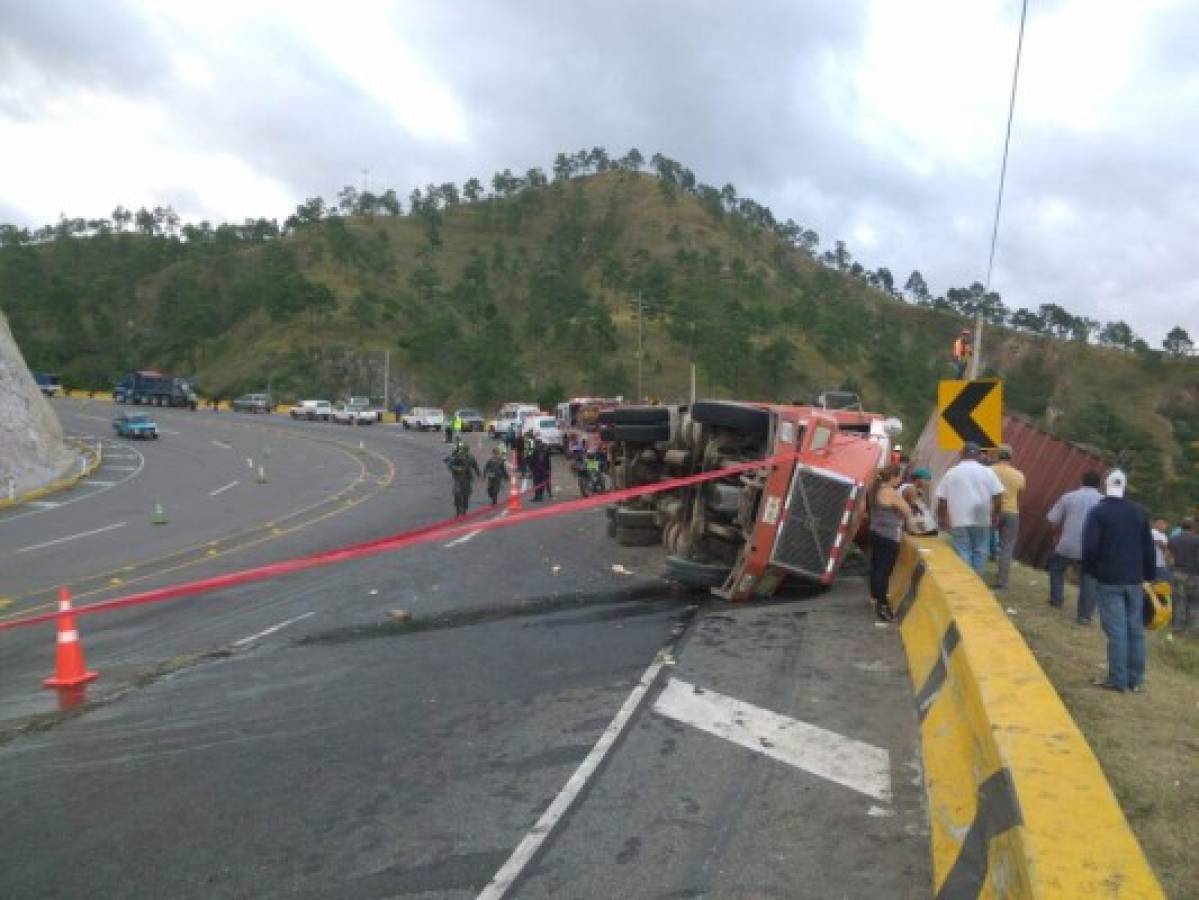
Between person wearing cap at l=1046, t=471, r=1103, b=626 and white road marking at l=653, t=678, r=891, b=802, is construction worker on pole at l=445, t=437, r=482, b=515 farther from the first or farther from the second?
white road marking at l=653, t=678, r=891, b=802

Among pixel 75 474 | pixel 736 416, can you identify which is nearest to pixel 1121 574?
pixel 736 416

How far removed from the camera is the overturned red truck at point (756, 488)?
29.8ft

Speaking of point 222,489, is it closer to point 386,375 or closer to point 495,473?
point 495,473

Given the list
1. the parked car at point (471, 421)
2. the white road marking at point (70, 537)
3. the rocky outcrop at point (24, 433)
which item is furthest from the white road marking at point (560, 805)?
the parked car at point (471, 421)

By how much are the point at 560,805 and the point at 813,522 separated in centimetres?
501

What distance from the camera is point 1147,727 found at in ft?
18.2

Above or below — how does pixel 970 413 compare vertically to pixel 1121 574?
above

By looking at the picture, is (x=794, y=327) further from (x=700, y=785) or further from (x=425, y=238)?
(x=700, y=785)

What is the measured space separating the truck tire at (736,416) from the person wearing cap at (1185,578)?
764cm

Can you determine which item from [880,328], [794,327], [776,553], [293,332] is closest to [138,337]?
[293,332]

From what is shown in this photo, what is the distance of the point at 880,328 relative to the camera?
111 meters

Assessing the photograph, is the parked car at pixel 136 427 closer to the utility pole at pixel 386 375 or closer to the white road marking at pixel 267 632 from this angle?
the utility pole at pixel 386 375

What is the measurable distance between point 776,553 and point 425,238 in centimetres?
14361

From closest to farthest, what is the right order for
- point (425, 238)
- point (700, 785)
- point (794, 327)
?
point (700, 785)
point (794, 327)
point (425, 238)
